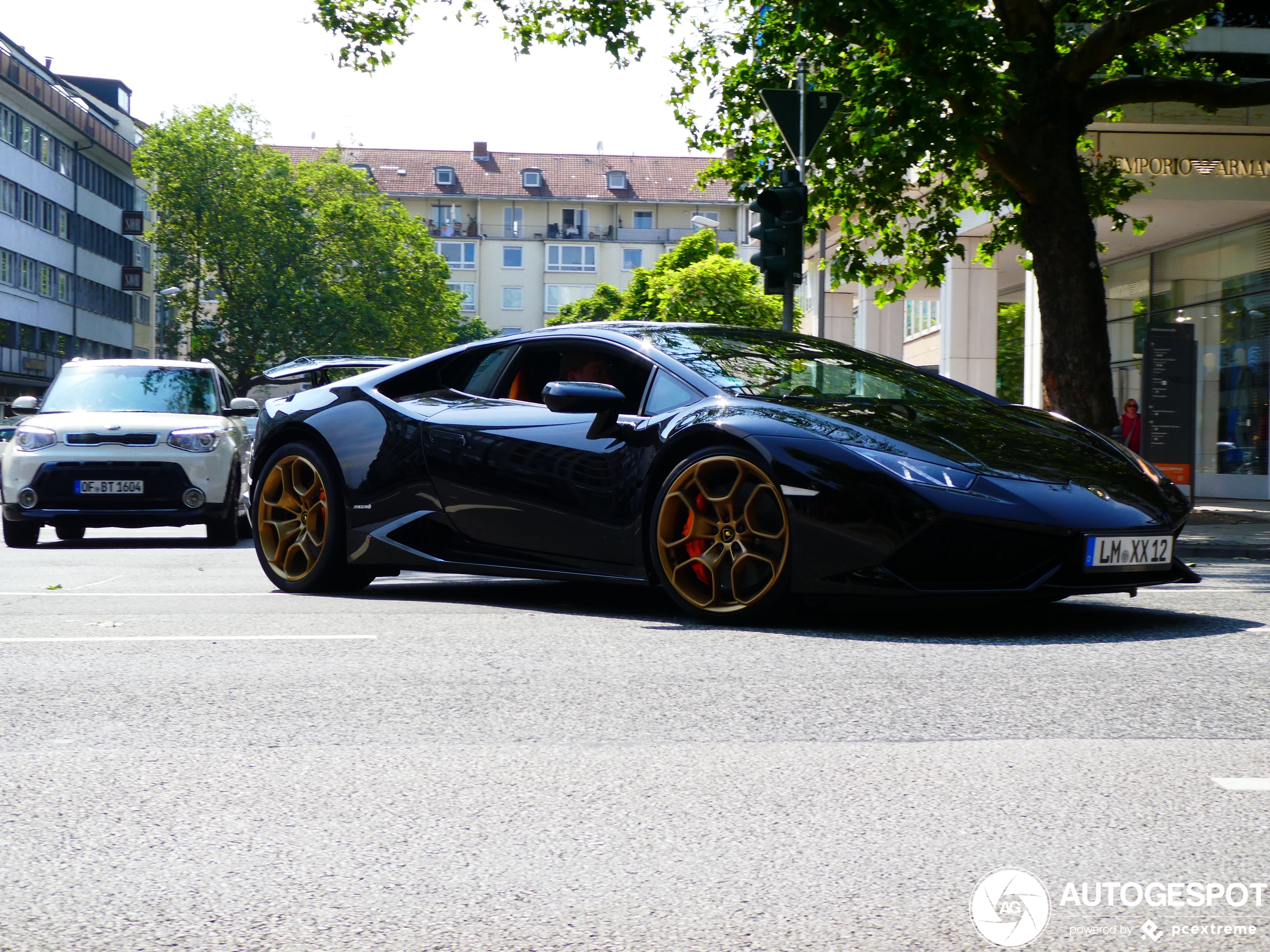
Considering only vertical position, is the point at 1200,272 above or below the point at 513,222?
below

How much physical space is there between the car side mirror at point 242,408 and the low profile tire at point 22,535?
1.87 m

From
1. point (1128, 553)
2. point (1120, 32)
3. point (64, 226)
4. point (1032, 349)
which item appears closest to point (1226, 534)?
point (1120, 32)

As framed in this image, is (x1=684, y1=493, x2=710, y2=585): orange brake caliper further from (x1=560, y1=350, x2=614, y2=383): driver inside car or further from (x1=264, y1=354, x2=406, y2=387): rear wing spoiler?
(x1=264, y1=354, x2=406, y2=387): rear wing spoiler

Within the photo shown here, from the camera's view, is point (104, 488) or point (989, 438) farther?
point (104, 488)

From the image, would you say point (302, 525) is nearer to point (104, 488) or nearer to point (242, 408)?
point (104, 488)

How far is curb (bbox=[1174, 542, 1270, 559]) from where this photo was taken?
1215 centimetres

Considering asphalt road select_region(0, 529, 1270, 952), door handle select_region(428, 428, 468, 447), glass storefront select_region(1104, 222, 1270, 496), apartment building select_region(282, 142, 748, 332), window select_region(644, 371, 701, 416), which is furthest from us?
apartment building select_region(282, 142, 748, 332)

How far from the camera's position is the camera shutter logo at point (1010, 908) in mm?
2637

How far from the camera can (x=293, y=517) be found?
8109 millimetres

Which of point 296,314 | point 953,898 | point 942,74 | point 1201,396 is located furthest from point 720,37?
point 296,314

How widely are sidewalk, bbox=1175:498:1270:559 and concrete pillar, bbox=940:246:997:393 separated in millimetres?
11008

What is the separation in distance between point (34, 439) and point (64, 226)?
62.5 meters

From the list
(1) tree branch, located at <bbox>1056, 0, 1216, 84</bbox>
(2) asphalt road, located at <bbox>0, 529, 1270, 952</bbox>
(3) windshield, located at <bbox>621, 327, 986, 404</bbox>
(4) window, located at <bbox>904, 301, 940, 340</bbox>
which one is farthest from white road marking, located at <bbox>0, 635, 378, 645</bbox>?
(4) window, located at <bbox>904, 301, 940, 340</bbox>

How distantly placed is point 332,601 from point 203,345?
66080mm
